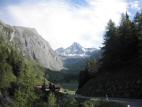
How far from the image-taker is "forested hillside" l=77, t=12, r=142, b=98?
2468 inches

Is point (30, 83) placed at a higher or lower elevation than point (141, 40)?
lower

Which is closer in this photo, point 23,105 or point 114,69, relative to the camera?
point 23,105

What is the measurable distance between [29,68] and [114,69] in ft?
142

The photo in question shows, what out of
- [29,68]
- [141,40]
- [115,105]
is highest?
[141,40]

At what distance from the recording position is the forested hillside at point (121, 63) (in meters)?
62.7

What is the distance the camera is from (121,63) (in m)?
77.6

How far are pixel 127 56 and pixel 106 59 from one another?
738 centimetres

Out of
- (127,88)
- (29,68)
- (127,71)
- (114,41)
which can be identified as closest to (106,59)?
(114,41)

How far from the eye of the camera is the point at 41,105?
42.4 meters

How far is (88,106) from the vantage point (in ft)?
129

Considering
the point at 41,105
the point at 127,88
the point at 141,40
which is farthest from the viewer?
the point at 141,40

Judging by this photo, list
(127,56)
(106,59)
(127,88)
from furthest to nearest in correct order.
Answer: (106,59)
(127,56)
(127,88)

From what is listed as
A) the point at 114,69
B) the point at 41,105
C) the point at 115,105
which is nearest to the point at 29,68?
the point at 41,105

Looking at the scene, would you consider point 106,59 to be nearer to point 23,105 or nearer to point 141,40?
point 141,40
